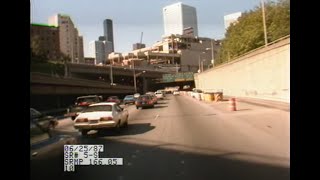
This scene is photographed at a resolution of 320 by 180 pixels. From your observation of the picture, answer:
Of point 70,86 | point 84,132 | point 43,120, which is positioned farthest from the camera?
point 84,132

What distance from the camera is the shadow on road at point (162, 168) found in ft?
16.9

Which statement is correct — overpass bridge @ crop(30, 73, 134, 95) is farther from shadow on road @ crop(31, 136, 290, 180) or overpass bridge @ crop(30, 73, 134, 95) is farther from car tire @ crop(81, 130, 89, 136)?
shadow on road @ crop(31, 136, 290, 180)

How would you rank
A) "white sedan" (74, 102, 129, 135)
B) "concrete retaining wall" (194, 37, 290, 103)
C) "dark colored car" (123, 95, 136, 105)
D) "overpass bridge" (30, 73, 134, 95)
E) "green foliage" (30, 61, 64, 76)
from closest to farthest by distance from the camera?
1. "green foliage" (30, 61, 64, 76)
2. "overpass bridge" (30, 73, 134, 95)
3. "white sedan" (74, 102, 129, 135)
4. "dark colored car" (123, 95, 136, 105)
5. "concrete retaining wall" (194, 37, 290, 103)

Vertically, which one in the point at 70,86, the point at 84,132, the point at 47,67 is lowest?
the point at 84,132

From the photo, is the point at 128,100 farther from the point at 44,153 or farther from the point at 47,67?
the point at 44,153

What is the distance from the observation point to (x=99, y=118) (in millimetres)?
9539

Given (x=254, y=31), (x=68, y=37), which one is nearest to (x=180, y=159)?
(x=68, y=37)

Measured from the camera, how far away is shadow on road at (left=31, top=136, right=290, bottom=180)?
203 inches

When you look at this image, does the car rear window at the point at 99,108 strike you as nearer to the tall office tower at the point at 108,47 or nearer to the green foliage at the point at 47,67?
the green foliage at the point at 47,67

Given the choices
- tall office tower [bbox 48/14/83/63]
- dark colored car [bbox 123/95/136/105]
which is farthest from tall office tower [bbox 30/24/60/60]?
dark colored car [bbox 123/95/136/105]

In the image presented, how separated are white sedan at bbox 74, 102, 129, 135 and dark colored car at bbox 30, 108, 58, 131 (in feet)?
5.31

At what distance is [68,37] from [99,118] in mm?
3458

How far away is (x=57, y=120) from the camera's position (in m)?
6.14
